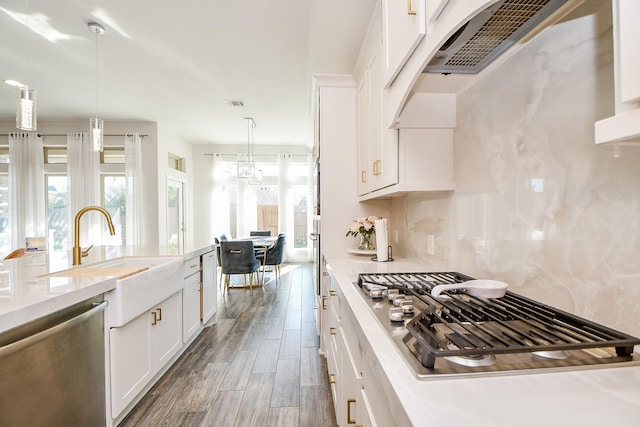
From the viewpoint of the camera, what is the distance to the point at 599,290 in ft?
2.58

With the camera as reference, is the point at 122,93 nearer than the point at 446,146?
No

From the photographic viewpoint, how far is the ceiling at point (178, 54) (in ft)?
7.80

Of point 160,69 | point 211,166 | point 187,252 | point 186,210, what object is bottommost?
point 187,252

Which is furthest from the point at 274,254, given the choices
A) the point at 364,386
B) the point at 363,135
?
the point at 364,386

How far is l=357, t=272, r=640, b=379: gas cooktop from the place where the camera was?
1.99ft

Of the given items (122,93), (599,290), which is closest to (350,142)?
(599,290)

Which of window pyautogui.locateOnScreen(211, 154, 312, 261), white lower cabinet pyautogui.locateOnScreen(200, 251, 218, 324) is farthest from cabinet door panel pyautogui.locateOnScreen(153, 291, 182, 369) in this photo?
window pyautogui.locateOnScreen(211, 154, 312, 261)

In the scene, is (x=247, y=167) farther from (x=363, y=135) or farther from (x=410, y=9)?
(x=410, y=9)

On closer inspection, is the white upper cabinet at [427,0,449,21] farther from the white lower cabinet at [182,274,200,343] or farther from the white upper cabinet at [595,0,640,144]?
the white lower cabinet at [182,274,200,343]

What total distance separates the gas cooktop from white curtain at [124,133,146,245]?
18.2 ft

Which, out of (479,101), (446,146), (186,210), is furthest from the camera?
(186,210)

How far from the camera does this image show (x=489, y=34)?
0.92 meters

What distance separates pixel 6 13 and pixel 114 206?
3.64 m

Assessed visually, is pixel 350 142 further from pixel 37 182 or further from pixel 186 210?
pixel 37 182
